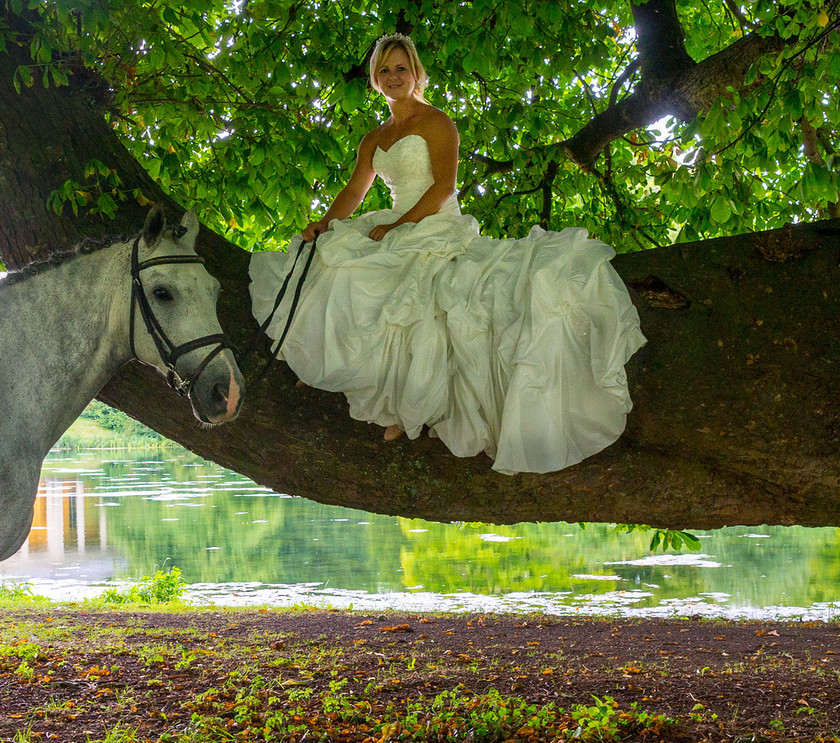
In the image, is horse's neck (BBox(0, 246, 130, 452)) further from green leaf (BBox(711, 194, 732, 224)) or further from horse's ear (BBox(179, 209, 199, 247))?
green leaf (BBox(711, 194, 732, 224))

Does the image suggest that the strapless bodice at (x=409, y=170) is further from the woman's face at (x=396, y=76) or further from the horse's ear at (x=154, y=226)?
the horse's ear at (x=154, y=226)

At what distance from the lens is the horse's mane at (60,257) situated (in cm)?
357

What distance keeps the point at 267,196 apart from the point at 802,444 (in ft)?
15.3

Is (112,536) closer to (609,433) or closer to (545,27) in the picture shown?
(545,27)

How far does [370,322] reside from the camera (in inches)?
155

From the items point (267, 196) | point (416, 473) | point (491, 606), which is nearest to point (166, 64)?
point (267, 196)

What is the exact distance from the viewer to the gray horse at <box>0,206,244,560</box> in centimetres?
348

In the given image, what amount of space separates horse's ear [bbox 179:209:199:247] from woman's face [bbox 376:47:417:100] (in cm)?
140

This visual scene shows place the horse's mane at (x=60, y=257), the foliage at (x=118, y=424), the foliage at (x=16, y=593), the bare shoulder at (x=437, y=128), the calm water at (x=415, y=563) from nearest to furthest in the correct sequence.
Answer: the horse's mane at (x=60, y=257), the bare shoulder at (x=437, y=128), the foliage at (x=16, y=593), the calm water at (x=415, y=563), the foliage at (x=118, y=424)

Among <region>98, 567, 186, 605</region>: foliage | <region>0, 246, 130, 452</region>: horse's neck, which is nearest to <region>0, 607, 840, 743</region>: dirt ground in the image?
<region>0, 246, 130, 452</region>: horse's neck

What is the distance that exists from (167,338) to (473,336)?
4.51 ft

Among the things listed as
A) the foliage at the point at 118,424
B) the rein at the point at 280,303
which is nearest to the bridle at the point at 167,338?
the rein at the point at 280,303

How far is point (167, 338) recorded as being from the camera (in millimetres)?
3539

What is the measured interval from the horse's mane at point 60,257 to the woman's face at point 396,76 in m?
1.68
